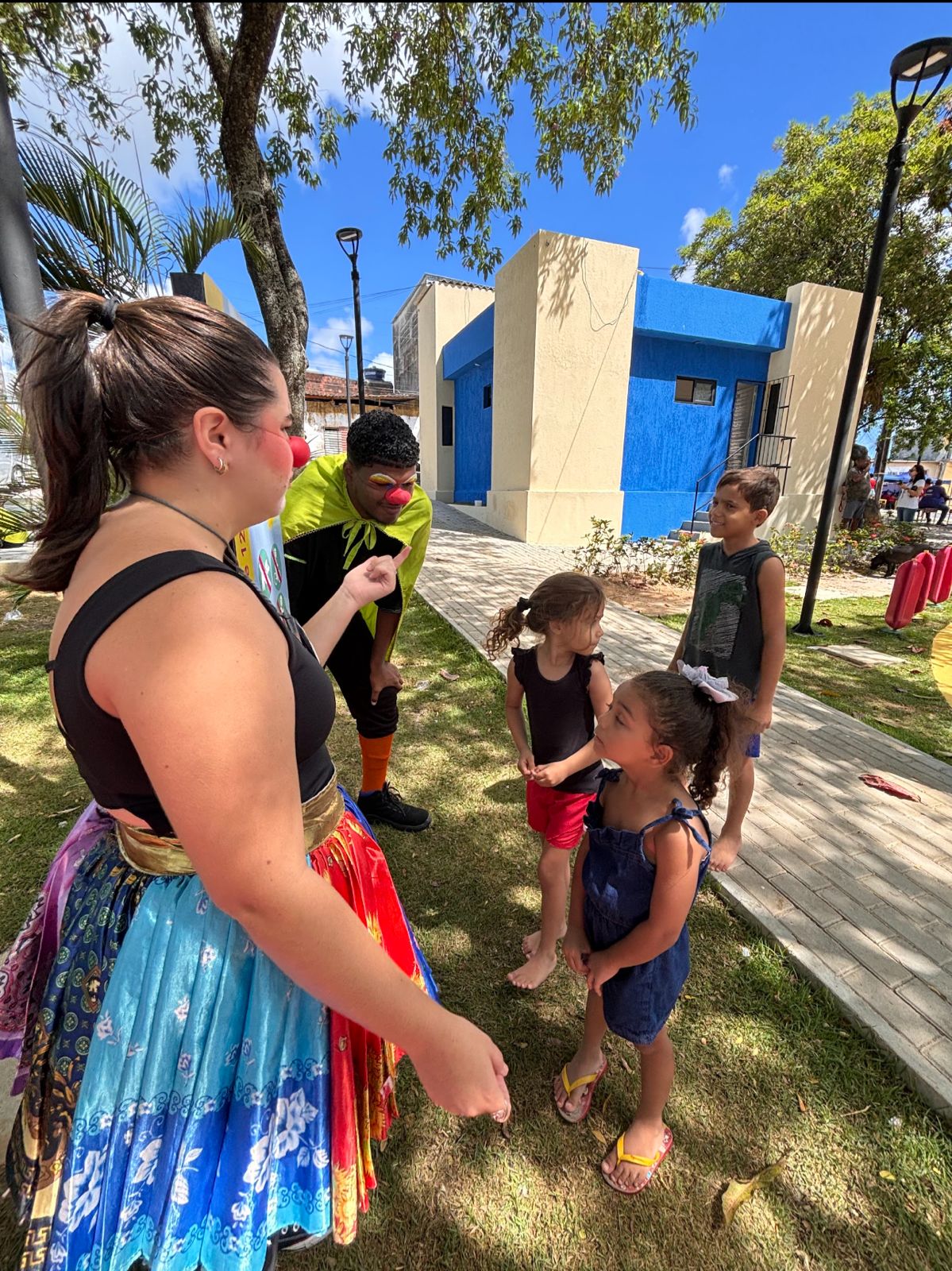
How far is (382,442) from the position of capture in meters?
2.32

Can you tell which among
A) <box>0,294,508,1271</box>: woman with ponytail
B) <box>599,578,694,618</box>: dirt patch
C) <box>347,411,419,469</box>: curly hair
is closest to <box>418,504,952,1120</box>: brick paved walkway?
<box>0,294,508,1271</box>: woman with ponytail

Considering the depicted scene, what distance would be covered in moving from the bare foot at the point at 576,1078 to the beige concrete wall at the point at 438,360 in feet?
62.3

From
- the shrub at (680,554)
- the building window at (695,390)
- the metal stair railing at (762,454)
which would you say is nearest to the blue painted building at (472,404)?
the building window at (695,390)

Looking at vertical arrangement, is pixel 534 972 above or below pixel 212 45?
below

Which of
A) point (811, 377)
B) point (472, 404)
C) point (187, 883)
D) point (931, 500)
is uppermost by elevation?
point (811, 377)

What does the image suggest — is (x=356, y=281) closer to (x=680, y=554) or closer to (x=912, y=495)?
(x=680, y=554)

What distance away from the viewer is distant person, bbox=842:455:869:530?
42.4 feet

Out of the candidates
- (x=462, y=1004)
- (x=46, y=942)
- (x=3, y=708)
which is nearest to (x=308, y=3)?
(x=3, y=708)

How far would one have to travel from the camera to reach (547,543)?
12070mm

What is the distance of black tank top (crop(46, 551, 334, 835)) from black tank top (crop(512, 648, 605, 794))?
1.20m

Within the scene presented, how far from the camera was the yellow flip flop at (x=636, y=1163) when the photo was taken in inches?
62.7

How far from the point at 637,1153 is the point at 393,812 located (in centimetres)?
181

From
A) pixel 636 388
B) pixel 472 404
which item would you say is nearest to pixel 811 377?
pixel 636 388

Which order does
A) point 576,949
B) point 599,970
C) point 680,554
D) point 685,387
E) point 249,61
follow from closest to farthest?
point 599,970
point 576,949
point 249,61
point 680,554
point 685,387
